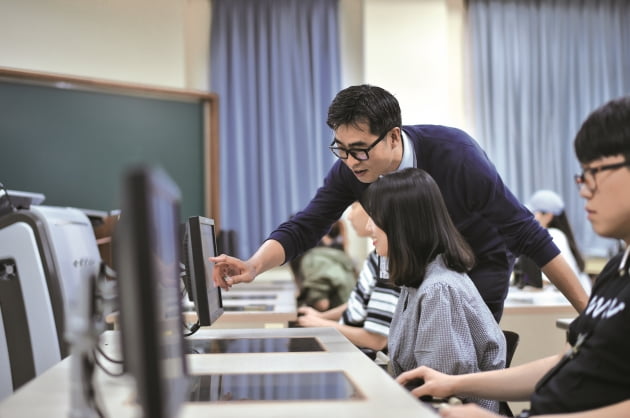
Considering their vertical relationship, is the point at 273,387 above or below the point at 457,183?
below

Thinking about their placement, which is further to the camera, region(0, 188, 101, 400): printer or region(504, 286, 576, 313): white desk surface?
region(504, 286, 576, 313): white desk surface


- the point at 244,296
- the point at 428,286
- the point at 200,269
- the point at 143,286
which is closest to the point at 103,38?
the point at 244,296

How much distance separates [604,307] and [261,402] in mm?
588

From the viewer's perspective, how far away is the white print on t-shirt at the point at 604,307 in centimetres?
110

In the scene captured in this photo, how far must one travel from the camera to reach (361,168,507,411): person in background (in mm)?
1559

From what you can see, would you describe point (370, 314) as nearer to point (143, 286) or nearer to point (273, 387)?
point (273, 387)

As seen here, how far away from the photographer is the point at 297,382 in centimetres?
121

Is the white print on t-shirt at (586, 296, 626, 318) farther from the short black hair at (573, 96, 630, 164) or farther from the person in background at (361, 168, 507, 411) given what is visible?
the person in background at (361, 168, 507, 411)

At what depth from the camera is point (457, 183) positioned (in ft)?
6.65

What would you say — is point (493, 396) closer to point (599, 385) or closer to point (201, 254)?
point (599, 385)

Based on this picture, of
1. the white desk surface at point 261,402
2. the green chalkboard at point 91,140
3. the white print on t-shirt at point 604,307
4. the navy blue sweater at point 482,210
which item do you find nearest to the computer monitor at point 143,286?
the white desk surface at point 261,402

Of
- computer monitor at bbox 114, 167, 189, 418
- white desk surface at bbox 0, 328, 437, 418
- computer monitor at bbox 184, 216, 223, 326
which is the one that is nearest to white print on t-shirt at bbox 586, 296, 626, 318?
white desk surface at bbox 0, 328, 437, 418

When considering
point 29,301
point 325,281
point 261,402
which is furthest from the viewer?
point 325,281

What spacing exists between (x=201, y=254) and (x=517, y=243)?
0.96 metres
